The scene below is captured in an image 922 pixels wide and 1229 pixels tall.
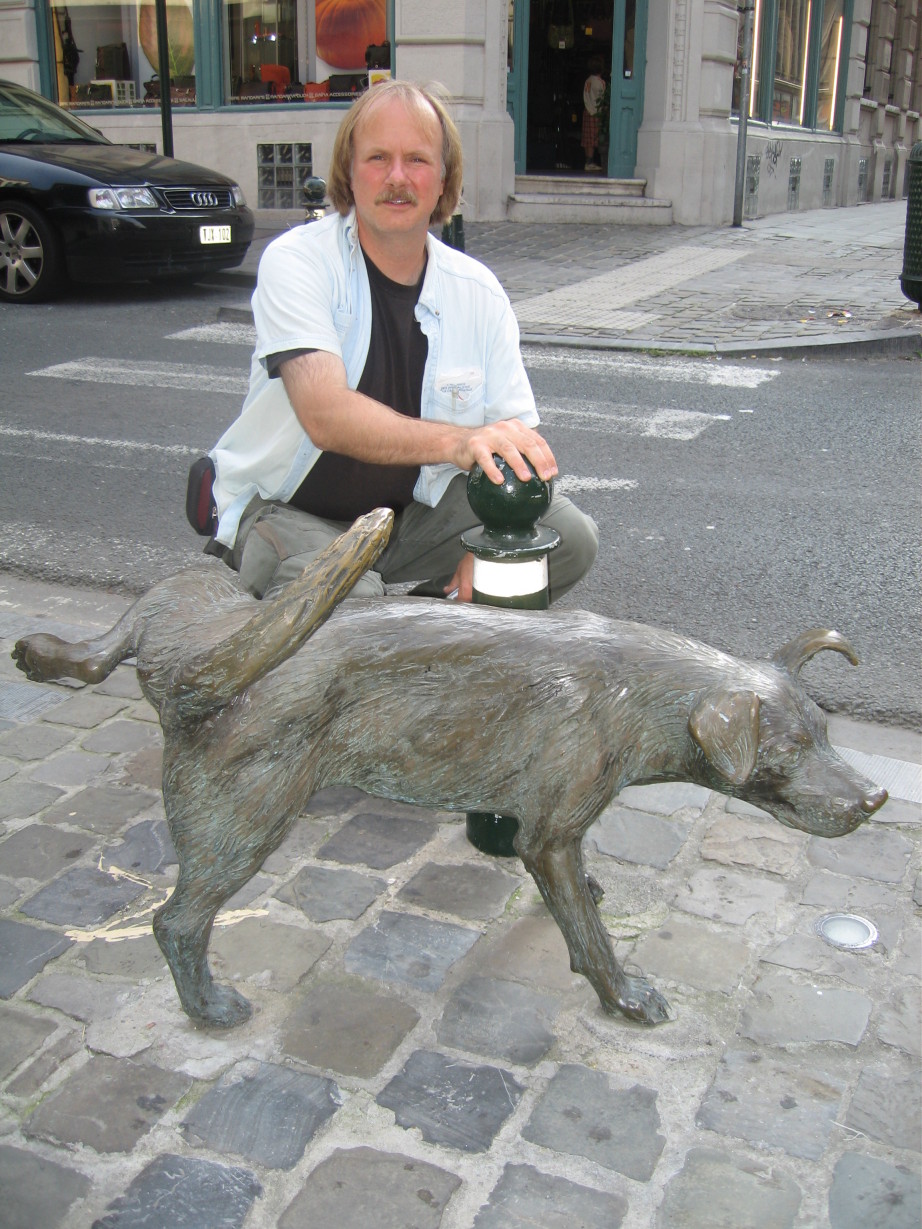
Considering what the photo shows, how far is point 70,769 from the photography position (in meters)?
3.41

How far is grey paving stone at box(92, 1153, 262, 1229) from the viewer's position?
193 centimetres

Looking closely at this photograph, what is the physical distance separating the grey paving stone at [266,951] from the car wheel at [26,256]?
32.5 ft

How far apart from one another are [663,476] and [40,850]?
164 inches

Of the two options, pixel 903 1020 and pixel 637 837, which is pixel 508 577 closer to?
pixel 637 837

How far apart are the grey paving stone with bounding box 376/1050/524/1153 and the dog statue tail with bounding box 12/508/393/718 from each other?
0.83 m

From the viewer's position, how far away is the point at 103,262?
11086 millimetres

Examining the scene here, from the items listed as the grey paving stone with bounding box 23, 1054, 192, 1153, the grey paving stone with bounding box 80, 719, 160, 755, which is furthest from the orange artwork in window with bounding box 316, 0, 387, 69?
the grey paving stone with bounding box 23, 1054, 192, 1153

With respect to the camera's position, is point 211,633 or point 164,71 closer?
point 211,633

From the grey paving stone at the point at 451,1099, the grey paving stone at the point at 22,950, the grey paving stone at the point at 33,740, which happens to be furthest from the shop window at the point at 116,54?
the grey paving stone at the point at 451,1099

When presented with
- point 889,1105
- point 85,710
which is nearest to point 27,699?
point 85,710

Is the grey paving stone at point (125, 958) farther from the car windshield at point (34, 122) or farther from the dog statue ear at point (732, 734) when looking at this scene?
the car windshield at point (34, 122)

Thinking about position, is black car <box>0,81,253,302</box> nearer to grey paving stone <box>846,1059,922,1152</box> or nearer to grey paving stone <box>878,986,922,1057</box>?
grey paving stone <box>878,986,922,1057</box>

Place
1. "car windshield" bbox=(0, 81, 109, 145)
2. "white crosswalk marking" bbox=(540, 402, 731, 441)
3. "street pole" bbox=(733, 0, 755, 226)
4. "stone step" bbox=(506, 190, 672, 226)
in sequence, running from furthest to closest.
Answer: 1. "stone step" bbox=(506, 190, 672, 226)
2. "street pole" bbox=(733, 0, 755, 226)
3. "car windshield" bbox=(0, 81, 109, 145)
4. "white crosswalk marking" bbox=(540, 402, 731, 441)

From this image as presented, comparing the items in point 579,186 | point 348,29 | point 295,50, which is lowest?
point 579,186
